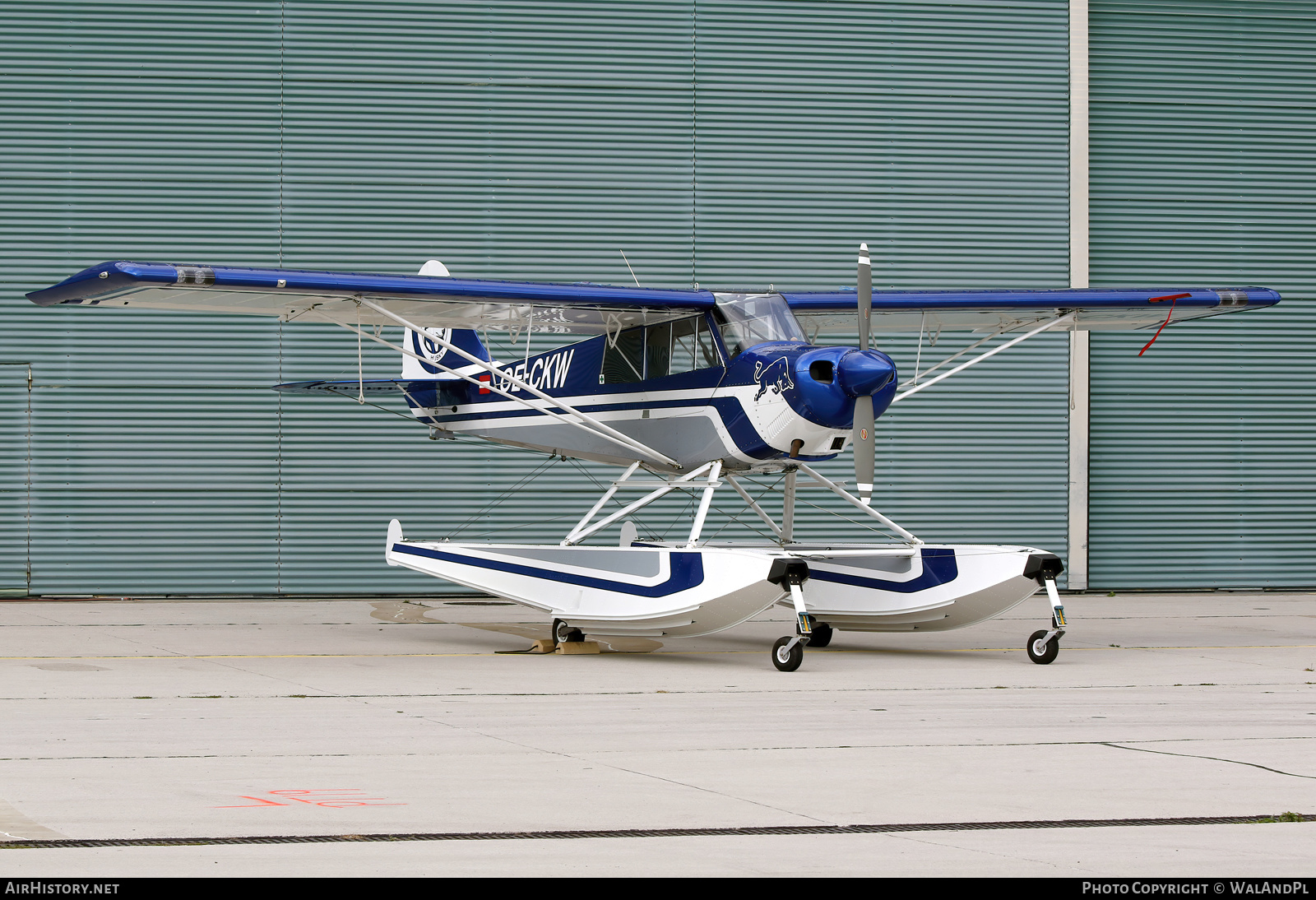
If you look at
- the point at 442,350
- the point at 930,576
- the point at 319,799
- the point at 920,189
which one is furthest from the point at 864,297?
the point at 920,189

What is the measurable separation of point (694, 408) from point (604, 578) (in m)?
1.65

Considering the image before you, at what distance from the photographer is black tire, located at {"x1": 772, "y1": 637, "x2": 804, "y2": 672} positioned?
1007cm

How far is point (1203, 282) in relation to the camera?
18.7 metres

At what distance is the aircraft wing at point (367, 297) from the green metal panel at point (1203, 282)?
29.0ft

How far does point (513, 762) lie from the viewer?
628 centimetres

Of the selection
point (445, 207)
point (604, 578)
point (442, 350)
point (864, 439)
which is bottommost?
point (604, 578)

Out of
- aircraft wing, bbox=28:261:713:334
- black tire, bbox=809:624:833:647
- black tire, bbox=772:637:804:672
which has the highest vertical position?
aircraft wing, bbox=28:261:713:334

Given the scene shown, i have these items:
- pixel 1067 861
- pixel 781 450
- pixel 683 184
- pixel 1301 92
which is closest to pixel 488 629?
pixel 781 450

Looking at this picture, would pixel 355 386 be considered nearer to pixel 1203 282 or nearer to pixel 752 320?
pixel 752 320

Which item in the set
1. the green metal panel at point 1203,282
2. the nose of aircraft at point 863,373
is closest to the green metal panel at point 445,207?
the green metal panel at point 1203,282

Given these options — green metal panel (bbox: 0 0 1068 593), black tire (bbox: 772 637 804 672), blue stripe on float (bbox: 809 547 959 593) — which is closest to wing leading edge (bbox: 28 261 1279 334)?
blue stripe on float (bbox: 809 547 959 593)

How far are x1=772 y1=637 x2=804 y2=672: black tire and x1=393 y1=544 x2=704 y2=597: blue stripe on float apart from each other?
0.75m

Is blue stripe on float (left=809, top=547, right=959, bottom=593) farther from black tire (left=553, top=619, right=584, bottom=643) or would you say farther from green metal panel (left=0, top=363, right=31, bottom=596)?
green metal panel (left=0, top=363, right=31, bottom=596)

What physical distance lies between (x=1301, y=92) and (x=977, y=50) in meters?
4.80
